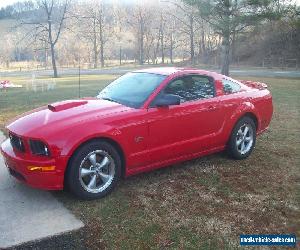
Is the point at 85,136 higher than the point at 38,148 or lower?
higher

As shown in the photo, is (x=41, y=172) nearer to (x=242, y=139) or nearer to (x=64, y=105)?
(x=64, y=105)

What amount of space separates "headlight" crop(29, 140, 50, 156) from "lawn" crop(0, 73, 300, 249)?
27.6 inches

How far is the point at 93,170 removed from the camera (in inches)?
187

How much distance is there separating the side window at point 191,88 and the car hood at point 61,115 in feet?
2.82

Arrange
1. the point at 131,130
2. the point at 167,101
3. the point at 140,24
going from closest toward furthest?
the point at 131,130, the point at 167,101, the point at 140,24

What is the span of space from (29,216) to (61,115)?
126 cm

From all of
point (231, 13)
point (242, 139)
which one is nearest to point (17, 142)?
point (242, 139)

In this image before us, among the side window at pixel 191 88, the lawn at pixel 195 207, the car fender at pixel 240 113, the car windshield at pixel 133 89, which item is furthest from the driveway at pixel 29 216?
the car fender at pixel 240 113

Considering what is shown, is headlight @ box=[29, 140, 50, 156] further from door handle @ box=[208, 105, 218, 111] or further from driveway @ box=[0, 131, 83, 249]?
door handle @ box=[208, 105, 218, 111]

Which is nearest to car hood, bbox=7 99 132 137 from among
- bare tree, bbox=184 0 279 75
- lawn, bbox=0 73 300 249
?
lawn, bbox=0 73 300 249

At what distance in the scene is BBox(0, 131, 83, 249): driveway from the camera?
13.0 feet

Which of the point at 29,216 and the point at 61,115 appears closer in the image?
the point at 29,216

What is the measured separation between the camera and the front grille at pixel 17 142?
4639mm

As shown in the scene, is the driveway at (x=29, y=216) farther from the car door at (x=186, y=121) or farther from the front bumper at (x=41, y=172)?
the car door at (x=186, y=121)
